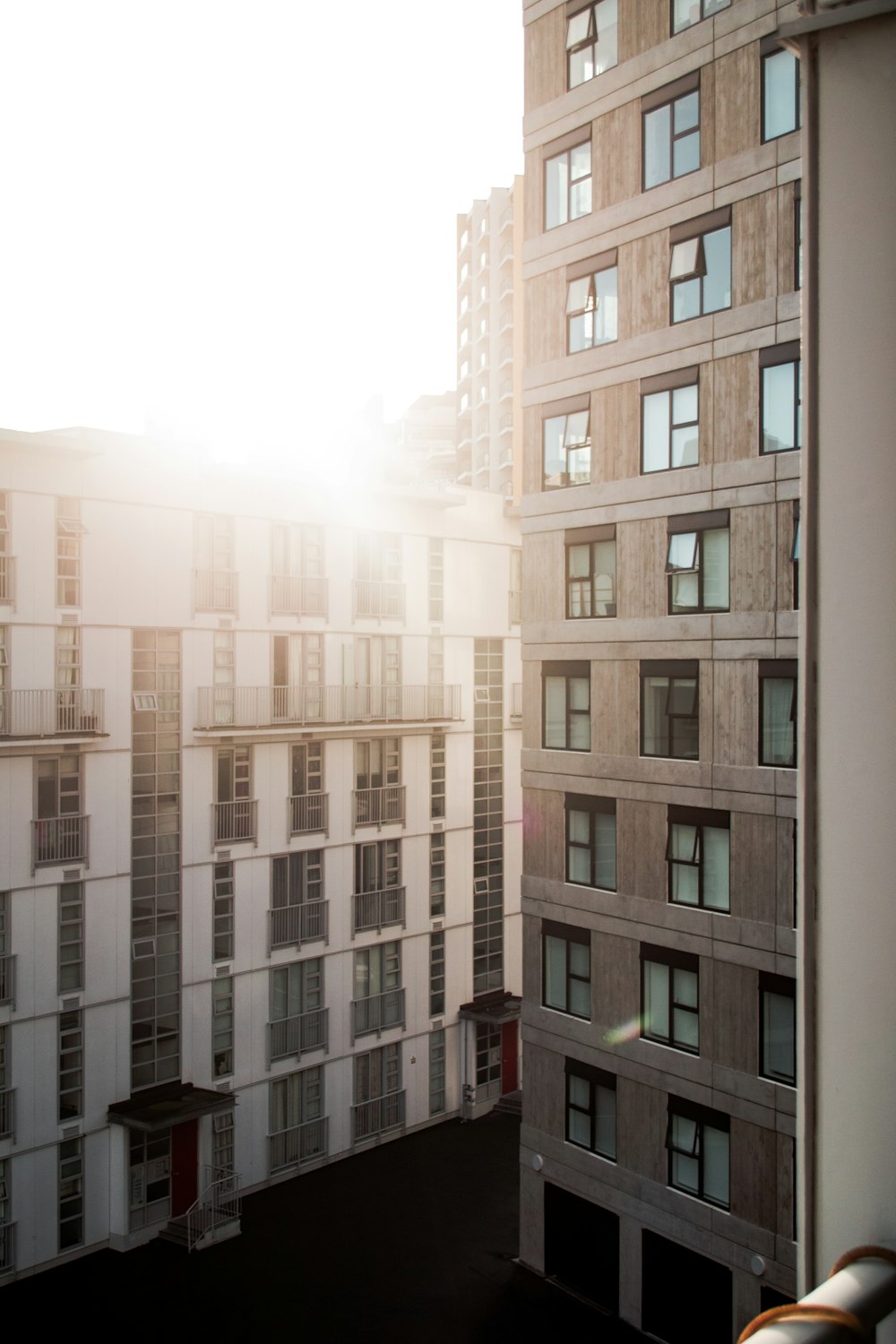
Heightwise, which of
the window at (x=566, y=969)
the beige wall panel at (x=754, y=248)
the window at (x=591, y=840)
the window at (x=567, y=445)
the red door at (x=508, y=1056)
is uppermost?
the beige wall panel at (x=754, y=248)

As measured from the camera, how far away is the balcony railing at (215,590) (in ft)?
62.4

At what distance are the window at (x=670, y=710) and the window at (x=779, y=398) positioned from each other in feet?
8.94

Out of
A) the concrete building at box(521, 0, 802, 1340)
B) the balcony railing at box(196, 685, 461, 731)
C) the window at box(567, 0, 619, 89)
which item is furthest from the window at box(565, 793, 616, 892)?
the window at box(567, 0, 619, 89)

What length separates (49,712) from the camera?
55.6 ft

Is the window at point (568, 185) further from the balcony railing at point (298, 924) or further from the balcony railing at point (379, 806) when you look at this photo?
the balcony railing at point (298, 924)

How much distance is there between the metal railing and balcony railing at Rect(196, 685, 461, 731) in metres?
7.78

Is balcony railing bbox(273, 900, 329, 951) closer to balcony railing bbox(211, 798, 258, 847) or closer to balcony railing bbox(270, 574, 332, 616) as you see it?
balcony railing bbox(211, 798, 258, 847)

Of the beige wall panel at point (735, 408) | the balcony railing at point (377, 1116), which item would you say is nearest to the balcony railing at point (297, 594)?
the beige wall panel at point (735, 408)

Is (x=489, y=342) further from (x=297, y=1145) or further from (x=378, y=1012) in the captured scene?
(x=297, y=1145)

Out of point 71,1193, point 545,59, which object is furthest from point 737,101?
point 71,1193

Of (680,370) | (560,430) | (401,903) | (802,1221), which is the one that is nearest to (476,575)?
(401,903)

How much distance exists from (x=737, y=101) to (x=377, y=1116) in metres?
19.0

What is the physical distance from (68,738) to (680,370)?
10.7 metres

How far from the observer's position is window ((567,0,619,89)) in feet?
45.1
